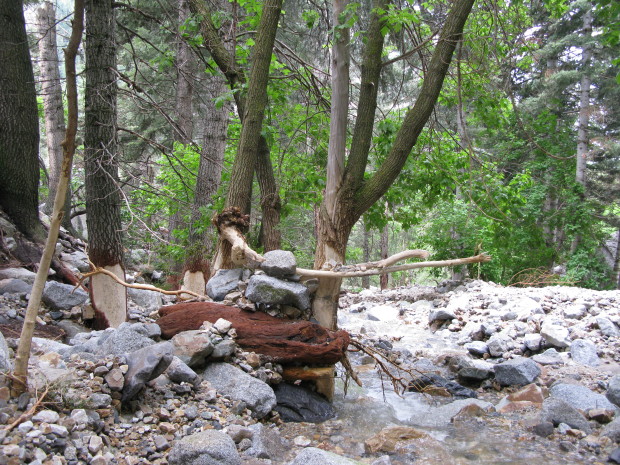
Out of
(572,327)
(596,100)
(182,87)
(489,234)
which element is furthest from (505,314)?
(596,100)

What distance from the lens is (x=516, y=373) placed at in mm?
5652

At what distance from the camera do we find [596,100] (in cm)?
1939

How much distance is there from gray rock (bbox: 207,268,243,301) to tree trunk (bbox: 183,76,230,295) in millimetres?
2271

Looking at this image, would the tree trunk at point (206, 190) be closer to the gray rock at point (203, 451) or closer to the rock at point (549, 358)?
the gray rock at point (203, 451)

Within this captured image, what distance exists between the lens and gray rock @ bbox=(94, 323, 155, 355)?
362 centimetres

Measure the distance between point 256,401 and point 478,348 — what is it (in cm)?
445

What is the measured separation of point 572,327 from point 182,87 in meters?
10.4

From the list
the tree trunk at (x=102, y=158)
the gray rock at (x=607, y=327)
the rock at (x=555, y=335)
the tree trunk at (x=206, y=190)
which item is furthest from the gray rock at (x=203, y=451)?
the gray rock at (x=607, y=327)

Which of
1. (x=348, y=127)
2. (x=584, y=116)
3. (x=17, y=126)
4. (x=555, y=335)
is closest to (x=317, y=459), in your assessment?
(x=555, y=335)

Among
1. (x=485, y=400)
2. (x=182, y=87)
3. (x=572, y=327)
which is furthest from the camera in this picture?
(x=182, y=87)

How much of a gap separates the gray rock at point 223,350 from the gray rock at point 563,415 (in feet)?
9.80

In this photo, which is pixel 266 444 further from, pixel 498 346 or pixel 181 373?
pixel 498 346

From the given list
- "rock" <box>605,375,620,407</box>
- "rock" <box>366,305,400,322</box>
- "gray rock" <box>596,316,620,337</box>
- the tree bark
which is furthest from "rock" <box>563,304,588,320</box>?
the tree bark

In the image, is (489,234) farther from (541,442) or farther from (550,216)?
(541,442)
